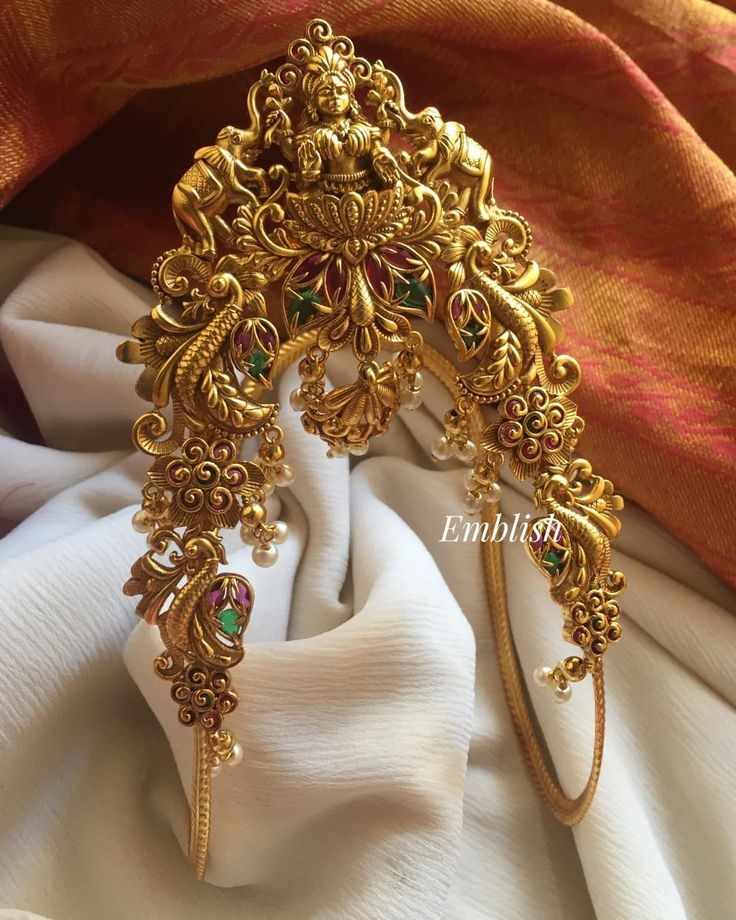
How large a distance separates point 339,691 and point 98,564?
163 mm

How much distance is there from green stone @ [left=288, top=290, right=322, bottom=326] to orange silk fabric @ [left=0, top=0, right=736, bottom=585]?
8.7 inches

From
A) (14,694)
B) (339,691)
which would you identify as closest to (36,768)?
(14,694)

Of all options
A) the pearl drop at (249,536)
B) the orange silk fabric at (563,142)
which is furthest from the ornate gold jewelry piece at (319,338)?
the orange silk fabric at (563,142)

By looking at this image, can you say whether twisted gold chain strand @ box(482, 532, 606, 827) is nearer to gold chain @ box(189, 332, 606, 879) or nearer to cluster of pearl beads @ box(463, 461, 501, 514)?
gold chain @ box(189, 332, 606, 879)

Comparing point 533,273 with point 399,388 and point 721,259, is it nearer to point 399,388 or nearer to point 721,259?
point 399,388

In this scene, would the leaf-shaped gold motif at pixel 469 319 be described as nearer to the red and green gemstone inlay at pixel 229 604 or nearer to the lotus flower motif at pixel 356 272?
the lotus flower motif at pixel 356 272

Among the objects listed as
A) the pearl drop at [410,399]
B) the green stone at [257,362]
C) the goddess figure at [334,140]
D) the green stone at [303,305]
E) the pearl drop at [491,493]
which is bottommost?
the pearl drop at [491,493]

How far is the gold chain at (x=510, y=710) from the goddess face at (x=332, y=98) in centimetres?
11

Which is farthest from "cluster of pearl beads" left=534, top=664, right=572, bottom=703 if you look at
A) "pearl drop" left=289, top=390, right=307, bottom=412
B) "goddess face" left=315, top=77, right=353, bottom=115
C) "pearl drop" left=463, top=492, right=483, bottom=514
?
"goddess face" left=315, top=77, right=353, bottom=115

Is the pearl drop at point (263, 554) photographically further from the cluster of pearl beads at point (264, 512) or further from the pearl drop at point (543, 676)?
the pearl drop at point (543, 676)

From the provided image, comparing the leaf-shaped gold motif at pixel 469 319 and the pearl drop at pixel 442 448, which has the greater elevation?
the leaf-shaped gold motif at pixel 469 319

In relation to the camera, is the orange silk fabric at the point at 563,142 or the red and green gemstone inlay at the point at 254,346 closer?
the red and green gemstone inlay at the point at 254,346

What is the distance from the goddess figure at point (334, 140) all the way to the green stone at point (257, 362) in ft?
0.29

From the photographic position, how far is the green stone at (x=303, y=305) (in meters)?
0.39
